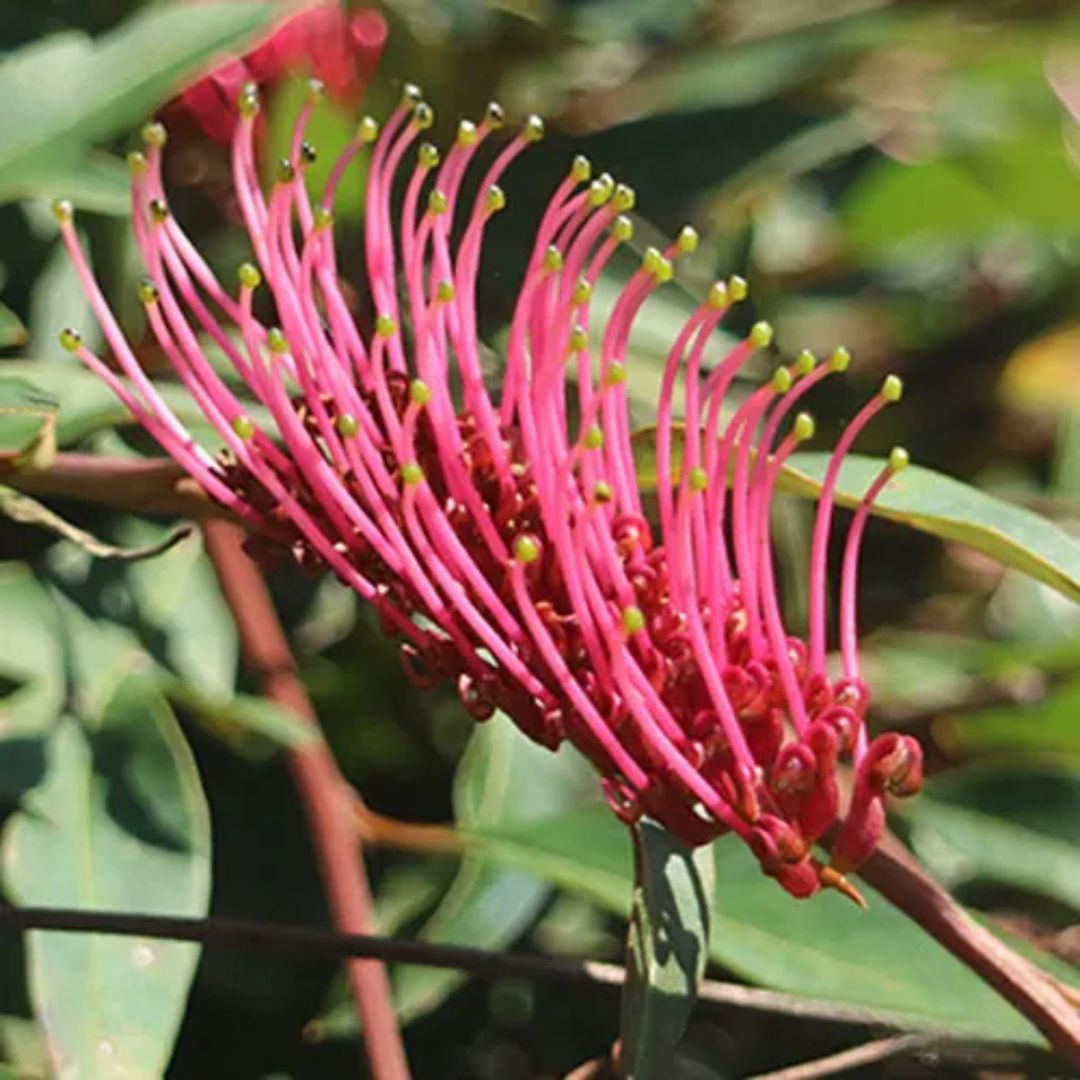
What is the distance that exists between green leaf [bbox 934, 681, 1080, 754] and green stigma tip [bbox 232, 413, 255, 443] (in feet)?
1.89

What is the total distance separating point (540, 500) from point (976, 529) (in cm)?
18

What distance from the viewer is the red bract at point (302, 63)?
1.04 meters

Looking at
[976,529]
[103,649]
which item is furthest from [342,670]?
[976,529]

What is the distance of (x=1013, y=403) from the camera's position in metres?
1.41

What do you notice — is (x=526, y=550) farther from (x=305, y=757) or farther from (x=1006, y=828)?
(x=1006, y=828)

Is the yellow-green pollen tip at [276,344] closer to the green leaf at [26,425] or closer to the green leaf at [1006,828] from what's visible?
the green leaf at [26,425]

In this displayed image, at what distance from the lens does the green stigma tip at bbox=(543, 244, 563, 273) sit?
26.0 inches

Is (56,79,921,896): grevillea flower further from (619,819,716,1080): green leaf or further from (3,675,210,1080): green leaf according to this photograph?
(3,675,210,1080): green leaf

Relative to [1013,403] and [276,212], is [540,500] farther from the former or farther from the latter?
[1013,403]

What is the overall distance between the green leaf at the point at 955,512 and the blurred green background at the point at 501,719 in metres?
0.20

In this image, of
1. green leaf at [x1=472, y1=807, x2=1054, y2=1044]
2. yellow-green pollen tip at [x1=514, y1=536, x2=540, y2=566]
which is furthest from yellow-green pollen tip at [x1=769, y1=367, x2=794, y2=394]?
green leaf at [x1=472, y1=807, x2=1054, y2=1044]

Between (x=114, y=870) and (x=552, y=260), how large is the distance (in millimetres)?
339

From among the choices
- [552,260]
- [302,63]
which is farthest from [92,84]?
[552,260]

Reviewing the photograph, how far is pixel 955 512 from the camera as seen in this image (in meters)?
0.73
